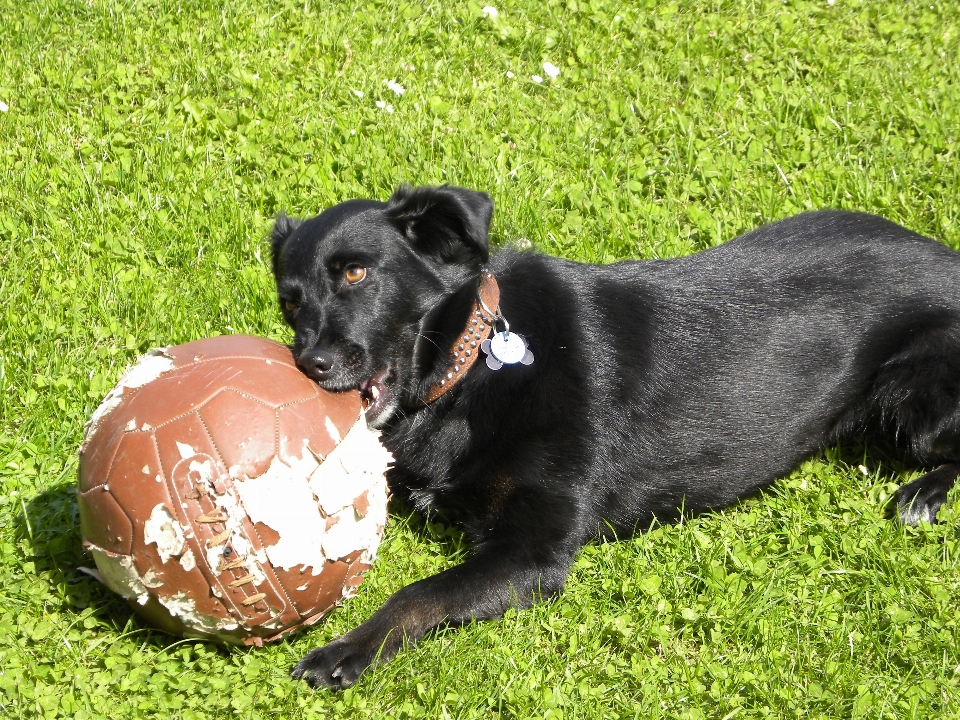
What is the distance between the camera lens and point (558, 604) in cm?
334

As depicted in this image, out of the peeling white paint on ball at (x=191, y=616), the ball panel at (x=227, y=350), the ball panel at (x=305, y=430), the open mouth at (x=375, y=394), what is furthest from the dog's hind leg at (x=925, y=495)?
the peeling white paint on ball at (x=191, y=616)

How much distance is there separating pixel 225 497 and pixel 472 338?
115cm

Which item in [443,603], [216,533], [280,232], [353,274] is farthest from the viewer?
[280,232]

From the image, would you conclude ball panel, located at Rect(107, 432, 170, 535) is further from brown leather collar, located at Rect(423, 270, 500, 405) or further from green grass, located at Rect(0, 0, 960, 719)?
brown leather collar, located at Rect(423, 270, 500, 405)

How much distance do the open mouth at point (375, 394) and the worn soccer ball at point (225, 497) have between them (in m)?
0.41

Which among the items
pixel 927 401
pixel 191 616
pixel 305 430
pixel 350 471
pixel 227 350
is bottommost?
pixel 191 616

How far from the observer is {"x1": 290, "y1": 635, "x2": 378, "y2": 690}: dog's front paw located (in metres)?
2.96

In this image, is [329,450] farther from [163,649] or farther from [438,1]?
[438,1]

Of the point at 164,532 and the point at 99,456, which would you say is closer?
the point at 164,532

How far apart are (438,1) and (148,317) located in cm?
309

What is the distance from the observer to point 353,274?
347 cm

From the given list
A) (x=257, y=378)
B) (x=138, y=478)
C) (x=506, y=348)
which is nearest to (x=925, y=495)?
(x=506, y=348)

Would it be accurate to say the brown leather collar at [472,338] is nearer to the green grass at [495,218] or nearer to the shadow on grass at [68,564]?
the green grass at [495,218]

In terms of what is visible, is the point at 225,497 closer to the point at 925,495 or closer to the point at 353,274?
the point at 353,274
